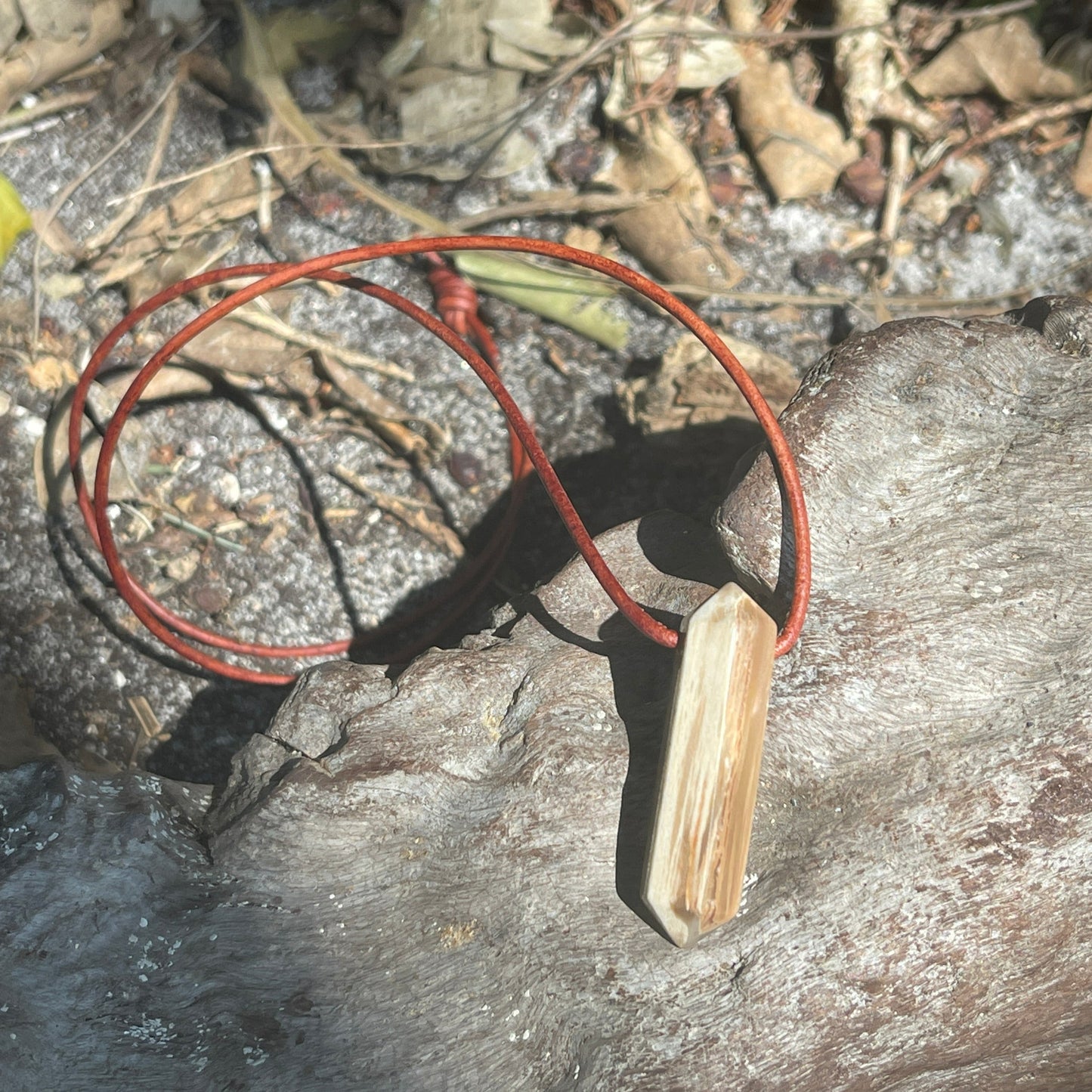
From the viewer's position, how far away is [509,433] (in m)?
2.08

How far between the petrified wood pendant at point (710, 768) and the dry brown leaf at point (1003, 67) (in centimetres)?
177

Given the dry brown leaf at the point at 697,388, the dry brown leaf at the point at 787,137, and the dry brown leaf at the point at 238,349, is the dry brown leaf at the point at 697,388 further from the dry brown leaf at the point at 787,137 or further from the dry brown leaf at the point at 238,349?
the dry brown leaf at the point at 238,349

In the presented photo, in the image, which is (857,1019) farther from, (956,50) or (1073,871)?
Answer: (956,50)

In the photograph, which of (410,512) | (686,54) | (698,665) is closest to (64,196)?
(410,512)

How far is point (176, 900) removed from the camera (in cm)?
129

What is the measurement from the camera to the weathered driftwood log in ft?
3.90

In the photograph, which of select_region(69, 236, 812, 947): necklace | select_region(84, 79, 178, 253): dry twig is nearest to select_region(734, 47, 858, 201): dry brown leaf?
select_region(69, 236, 812, 947): necklace

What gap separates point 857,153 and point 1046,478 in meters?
1.27

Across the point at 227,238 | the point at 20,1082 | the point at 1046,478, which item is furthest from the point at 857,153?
the point at 20,1082

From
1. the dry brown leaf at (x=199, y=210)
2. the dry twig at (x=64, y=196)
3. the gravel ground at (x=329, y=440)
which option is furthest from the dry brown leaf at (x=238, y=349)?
the dry twig at (x=64, y=196)

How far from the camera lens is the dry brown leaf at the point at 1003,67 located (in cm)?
229

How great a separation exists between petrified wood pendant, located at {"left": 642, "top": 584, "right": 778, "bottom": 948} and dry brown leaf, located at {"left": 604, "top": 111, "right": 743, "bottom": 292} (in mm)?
1173

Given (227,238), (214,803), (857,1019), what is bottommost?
(857,1019)

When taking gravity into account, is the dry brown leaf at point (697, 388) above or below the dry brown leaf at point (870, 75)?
below
